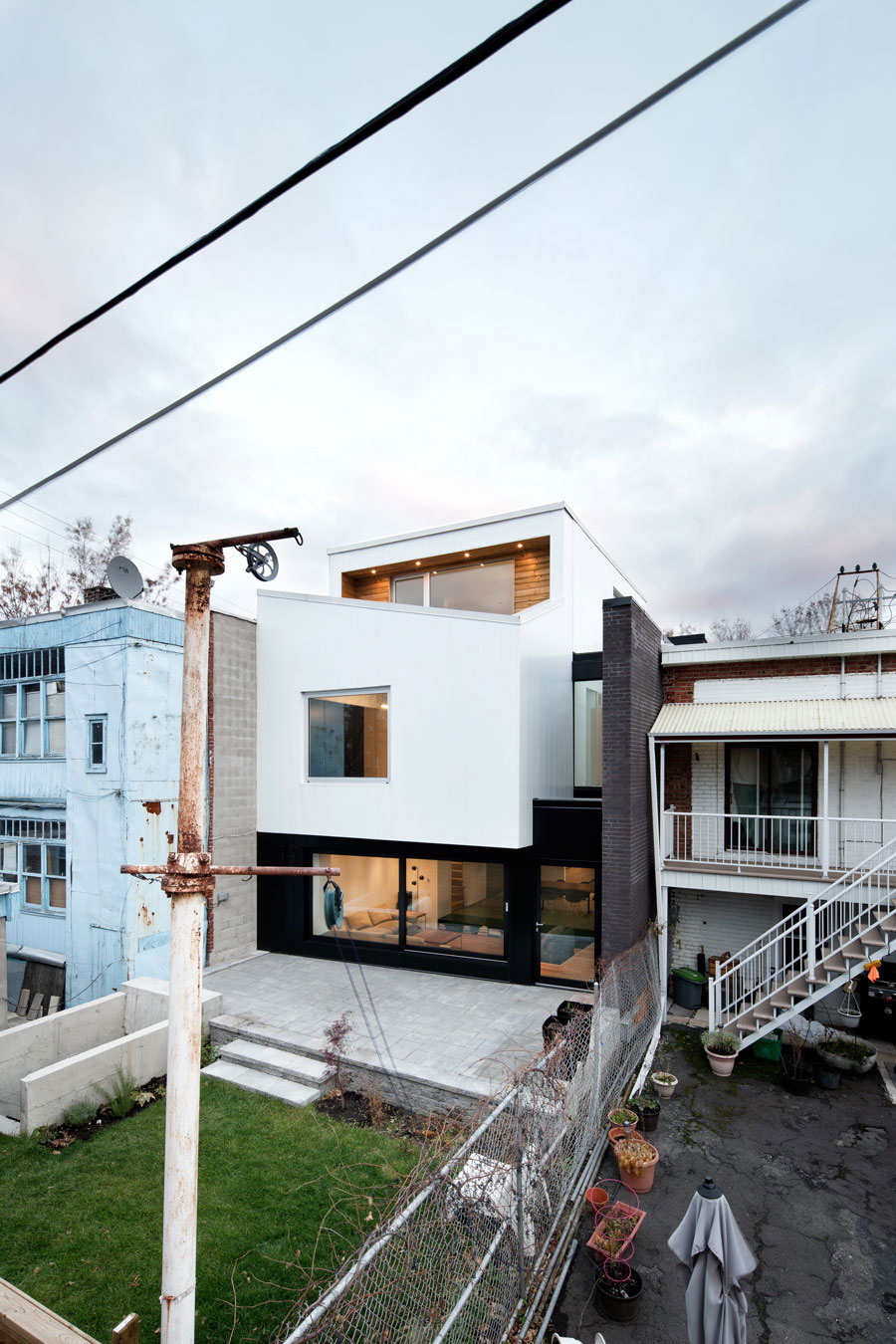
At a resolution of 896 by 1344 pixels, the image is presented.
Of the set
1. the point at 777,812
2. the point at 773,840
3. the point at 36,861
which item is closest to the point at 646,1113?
the point at 773,840

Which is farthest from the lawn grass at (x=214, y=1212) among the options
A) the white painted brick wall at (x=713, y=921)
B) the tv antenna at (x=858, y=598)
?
the tv antenna at (x=858, y=598)

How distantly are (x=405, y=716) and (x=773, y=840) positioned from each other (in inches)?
265

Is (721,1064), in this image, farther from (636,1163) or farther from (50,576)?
(50,576)

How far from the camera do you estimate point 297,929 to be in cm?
1231

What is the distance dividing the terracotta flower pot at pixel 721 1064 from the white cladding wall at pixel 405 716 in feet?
12.6

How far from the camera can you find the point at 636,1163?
585 centimetres

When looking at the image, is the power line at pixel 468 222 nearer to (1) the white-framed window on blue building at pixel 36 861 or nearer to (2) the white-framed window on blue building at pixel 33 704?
(2) the white-framed window on blue building at pixel 33 704

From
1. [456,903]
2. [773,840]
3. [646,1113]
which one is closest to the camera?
[646,1113]

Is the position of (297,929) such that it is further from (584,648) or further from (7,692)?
(584,648)

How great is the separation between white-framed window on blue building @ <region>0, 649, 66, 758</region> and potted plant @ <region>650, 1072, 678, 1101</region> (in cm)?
1086

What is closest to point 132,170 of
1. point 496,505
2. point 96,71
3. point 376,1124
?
point 96,71

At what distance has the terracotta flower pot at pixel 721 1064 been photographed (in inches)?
330

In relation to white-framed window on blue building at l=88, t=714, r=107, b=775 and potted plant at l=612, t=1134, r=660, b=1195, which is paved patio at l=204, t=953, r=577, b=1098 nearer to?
potted plant at l=612, t=1134, r=660, b=1195

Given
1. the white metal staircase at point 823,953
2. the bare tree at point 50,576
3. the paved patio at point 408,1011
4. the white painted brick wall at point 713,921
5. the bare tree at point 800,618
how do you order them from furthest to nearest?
1. the bare tree at point 800,618
2. the bare tree at point 50,576
3. the white painted brick wall at point 713,921
4. the white metal staircase at point 823,953
5. the paved patio at point 408,1011
